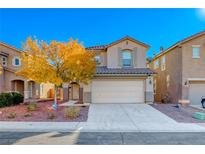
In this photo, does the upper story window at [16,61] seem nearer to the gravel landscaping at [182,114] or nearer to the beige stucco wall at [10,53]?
→ the beige stucco wall at [10,53]

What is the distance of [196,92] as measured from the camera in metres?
15.5

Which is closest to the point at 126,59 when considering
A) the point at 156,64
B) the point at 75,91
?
the point at 75,91

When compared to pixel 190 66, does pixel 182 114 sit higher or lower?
lower

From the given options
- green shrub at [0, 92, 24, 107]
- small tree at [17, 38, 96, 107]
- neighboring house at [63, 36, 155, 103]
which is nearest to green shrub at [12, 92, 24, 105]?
green shrub at [0, 92, 24, 107]

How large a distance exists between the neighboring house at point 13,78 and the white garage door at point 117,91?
407 inches

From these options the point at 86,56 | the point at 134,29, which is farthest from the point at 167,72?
the point at 86,56

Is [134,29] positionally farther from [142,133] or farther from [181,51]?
[142,133]

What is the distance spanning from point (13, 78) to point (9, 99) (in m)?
7.42

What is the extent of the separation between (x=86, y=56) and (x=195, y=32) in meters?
11.3

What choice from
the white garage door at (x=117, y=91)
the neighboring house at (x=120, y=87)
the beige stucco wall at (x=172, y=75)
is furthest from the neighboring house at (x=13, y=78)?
the beige stucco wall at (x=172, y=75)

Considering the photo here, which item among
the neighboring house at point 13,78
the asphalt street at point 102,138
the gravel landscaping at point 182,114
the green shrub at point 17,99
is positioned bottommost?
the gravel landscaping at point 182,114

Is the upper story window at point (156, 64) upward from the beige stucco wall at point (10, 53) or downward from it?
downward

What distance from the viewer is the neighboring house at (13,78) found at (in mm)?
19781

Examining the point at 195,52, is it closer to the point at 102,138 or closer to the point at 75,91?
the point at 75,91
